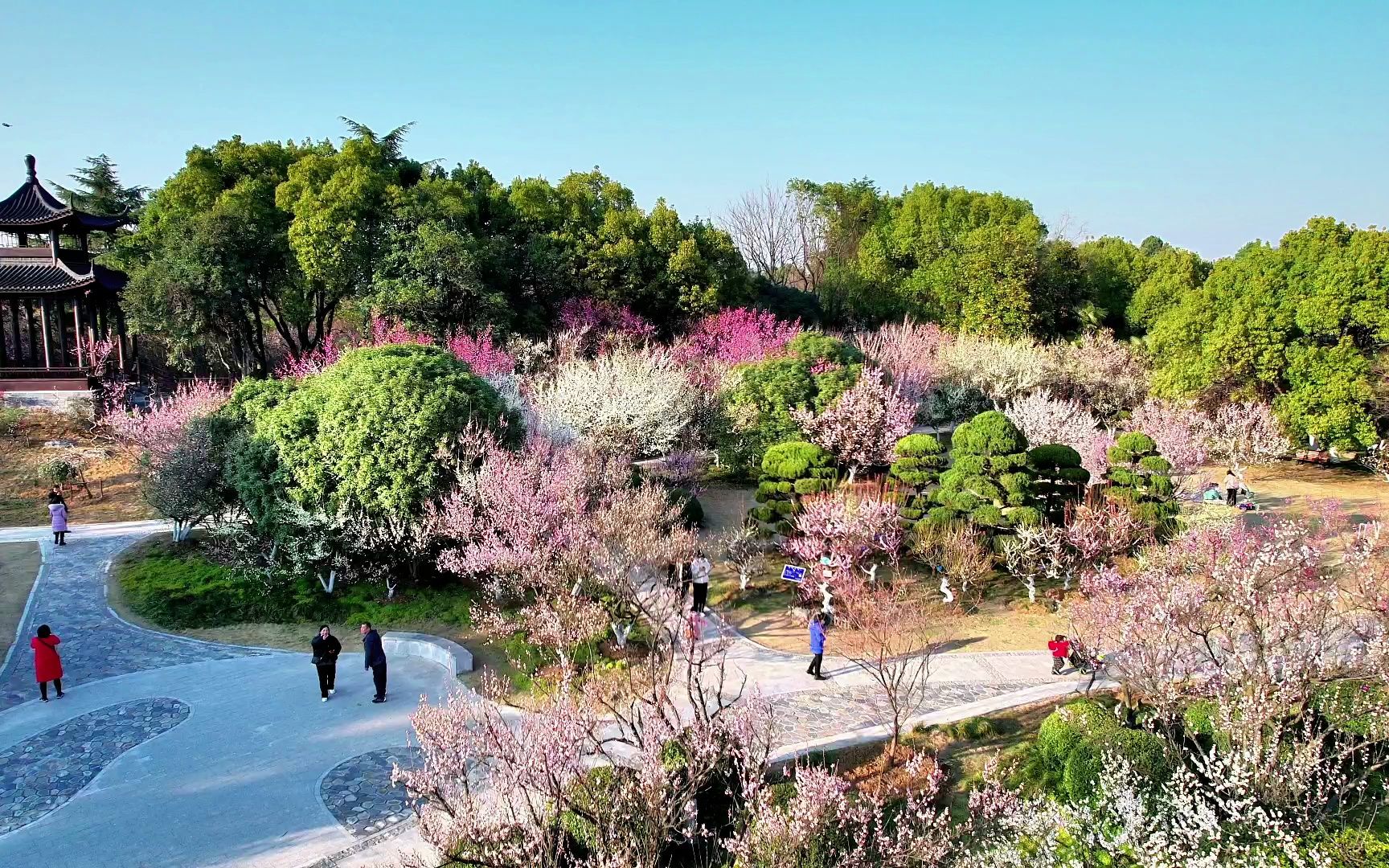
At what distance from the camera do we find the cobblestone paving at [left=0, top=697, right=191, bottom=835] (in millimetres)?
8938

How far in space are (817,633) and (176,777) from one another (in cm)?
776

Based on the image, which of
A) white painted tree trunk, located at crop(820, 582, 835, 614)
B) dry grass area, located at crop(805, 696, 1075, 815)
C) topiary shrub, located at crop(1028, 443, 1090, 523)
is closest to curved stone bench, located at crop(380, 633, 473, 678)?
white painted tree trunk, located at crop(820, 582, 835, 614)

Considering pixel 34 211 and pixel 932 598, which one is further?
pixel 34 211

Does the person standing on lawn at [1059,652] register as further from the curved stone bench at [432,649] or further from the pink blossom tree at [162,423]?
the pink blossom tree at [162,423]

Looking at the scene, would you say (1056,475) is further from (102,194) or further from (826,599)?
(102,194)

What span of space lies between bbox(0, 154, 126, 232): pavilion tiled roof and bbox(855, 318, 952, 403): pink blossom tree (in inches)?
898

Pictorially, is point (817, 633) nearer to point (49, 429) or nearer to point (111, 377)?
point (49, 429)

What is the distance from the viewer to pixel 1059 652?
40.3ft

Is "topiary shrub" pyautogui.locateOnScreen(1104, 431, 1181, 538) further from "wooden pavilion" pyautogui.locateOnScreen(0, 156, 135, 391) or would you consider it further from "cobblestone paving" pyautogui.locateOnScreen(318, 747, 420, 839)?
"wooden pavilion" pyautogui.locateOnScreen(0, 156, 135, 391)

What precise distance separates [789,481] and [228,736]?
10.6 metres

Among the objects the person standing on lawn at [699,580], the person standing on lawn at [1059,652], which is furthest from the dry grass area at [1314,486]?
the person standing on lawn at [699,580]

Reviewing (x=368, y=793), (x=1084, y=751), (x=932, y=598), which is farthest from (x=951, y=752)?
(x=368, y=793)

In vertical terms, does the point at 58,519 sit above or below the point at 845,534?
above

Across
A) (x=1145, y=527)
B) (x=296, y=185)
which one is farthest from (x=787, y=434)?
(x=296, y=185)
